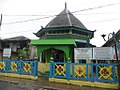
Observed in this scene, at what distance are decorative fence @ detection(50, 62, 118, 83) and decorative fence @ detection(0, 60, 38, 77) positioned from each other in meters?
1.73

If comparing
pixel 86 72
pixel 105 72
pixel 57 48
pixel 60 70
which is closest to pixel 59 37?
pixel 57 48

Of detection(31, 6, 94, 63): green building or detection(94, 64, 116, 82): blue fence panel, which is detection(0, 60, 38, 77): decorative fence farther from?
detection(94, 64, 116, 82): blue fence panel

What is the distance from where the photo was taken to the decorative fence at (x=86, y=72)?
Answer: 31.1ft

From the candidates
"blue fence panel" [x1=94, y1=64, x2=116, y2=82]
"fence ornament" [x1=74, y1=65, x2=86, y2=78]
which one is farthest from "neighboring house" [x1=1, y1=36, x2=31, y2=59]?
"blue fence panel" [x1=94, y1=64, x2=116, y2=82]

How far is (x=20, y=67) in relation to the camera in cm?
1270

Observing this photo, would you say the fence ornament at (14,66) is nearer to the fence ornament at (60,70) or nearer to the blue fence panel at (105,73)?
the fence ornament at (60,70)

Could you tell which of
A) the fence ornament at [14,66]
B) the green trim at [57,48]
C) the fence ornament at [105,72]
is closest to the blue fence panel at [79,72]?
the fence ornament at [105,72]

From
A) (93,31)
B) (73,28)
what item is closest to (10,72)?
(73,28)

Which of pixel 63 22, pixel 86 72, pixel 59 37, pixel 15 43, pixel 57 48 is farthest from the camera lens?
pixel 15 43

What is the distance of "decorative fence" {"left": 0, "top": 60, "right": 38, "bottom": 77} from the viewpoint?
12178 millimetres

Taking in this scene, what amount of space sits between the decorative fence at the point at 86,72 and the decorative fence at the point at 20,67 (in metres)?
1.73

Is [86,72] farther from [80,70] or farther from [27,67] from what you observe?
[27,67]

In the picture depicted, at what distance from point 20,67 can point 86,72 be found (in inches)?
220

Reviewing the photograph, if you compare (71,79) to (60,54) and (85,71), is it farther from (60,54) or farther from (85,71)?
(60,54)
